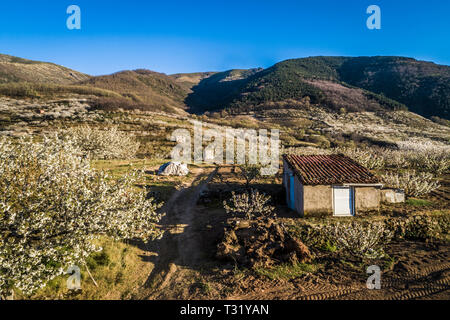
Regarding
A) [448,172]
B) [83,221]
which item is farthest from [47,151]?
[448,172]

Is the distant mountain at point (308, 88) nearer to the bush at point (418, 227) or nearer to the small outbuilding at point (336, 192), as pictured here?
the small outbuilding at point (336, 192)

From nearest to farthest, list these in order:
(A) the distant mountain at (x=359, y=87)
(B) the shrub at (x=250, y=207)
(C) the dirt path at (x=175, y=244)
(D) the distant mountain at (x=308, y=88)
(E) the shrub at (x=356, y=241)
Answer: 1. (C) the dirt path at (x=175, y=244)
2. (E) the shrub at (x=356, y=241)
3. (B) the shrub at (x=250, y=207)
4. (D) the distant mountain at (x=308, y=88)
5. (A) the distant mountain at (x=359, y=87)

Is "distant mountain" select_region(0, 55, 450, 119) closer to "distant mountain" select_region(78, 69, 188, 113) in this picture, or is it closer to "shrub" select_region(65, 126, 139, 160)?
"distant mountain" select_region(78, 69, 188, 113)

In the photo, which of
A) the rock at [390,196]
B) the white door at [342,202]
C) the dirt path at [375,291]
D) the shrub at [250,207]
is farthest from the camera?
the rock at [390,196]

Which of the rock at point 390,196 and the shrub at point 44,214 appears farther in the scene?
the rock at point 390,196

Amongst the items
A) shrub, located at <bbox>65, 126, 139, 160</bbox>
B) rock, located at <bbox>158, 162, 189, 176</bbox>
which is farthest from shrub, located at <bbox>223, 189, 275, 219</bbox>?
shrub, located at <bbox>65, 126, 139, 160</bbox>

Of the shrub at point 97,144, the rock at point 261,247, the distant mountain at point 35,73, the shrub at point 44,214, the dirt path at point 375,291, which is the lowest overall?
the dirt path at point 375,291

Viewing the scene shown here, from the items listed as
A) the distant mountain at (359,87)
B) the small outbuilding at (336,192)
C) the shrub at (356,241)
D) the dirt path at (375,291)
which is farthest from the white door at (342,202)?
the distant mountain at (359,87)

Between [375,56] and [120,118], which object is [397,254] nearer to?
[120,118]
